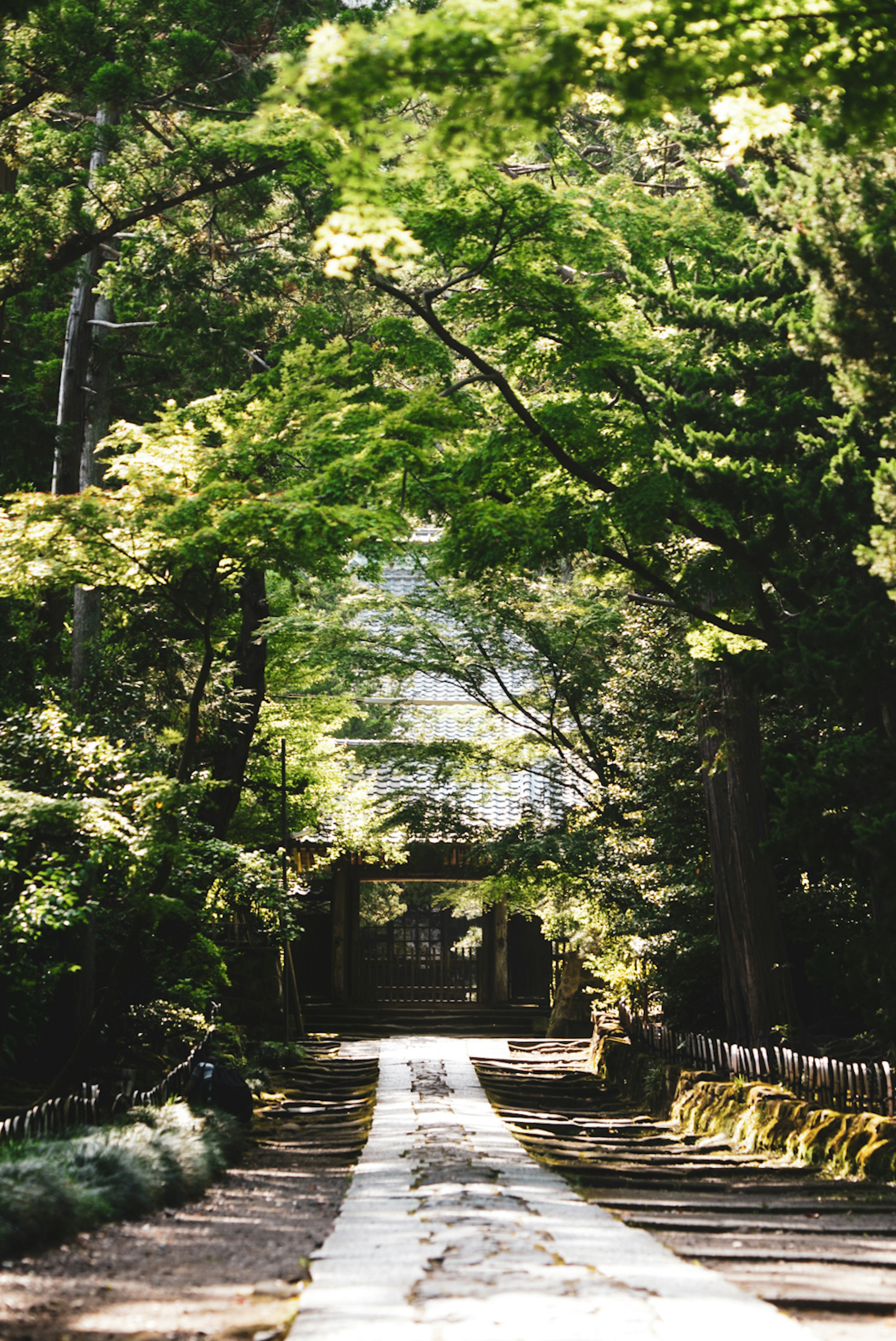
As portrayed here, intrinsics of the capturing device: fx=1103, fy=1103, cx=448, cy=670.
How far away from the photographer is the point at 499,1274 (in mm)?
3748

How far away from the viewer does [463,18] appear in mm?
4086

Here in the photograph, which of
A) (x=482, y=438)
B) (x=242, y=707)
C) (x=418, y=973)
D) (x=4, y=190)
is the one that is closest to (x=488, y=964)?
(x=418, y=973)

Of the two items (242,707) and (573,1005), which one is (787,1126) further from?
(573,1005)

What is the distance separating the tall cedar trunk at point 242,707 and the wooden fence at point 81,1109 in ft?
12.7

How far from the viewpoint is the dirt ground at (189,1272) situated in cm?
316

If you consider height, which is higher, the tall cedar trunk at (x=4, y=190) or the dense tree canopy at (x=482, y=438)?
the tall cedar trunk at (x=4, y=190)

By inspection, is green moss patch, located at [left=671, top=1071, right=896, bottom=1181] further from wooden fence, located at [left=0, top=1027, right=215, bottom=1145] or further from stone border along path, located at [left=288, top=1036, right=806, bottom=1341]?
wooden fence, located at [left=0, top=1027, right=215, bottom=1145]

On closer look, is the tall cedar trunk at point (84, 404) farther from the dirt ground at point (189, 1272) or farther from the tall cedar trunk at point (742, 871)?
the tall cedar trunk at point (742, 871)

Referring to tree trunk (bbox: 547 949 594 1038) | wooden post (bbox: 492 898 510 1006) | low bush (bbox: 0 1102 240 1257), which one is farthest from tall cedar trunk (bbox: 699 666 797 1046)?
wooden post (bbox: 492 898 510 1006)

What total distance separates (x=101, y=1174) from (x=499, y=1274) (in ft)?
7.74

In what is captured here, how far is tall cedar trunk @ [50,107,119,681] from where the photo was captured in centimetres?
1119

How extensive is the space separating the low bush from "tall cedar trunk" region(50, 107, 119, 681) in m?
5.27

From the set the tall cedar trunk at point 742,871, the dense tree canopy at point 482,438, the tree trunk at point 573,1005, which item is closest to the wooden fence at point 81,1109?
the dense tree canopy at point 482,438

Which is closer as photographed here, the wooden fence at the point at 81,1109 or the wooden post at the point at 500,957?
the wooden fence at the point at 81,1109
